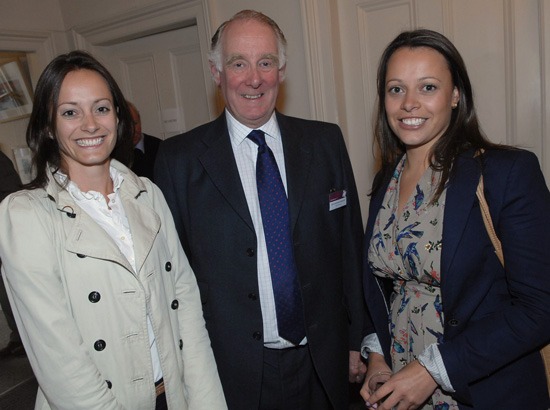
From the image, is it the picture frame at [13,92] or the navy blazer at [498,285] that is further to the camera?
the picture frame at [13,92]

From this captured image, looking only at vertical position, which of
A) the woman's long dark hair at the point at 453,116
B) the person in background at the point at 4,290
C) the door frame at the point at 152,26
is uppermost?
the door frame at the point at 152,26

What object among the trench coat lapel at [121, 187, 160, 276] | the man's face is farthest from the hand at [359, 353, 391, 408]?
the man's face

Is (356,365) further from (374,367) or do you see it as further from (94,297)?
(94,297)

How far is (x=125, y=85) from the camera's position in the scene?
439 cm

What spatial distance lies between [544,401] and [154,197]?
1.39 metres

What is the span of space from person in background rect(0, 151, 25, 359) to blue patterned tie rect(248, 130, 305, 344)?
7.55 ft

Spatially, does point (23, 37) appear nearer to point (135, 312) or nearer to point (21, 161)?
point (21, 161)

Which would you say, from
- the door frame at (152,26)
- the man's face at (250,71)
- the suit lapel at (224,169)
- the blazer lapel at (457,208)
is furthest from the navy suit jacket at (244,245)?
the door frame at (152,26)

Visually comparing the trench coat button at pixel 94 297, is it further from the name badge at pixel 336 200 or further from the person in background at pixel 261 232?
the name badge at pixel 336 200

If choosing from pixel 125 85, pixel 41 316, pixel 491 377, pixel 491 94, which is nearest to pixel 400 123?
pixel 491 377

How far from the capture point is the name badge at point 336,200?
6.16 feet

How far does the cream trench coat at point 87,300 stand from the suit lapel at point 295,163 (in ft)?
1.65

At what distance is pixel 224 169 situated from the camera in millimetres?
1762

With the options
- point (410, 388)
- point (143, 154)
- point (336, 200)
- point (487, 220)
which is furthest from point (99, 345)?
point (143, 154)
